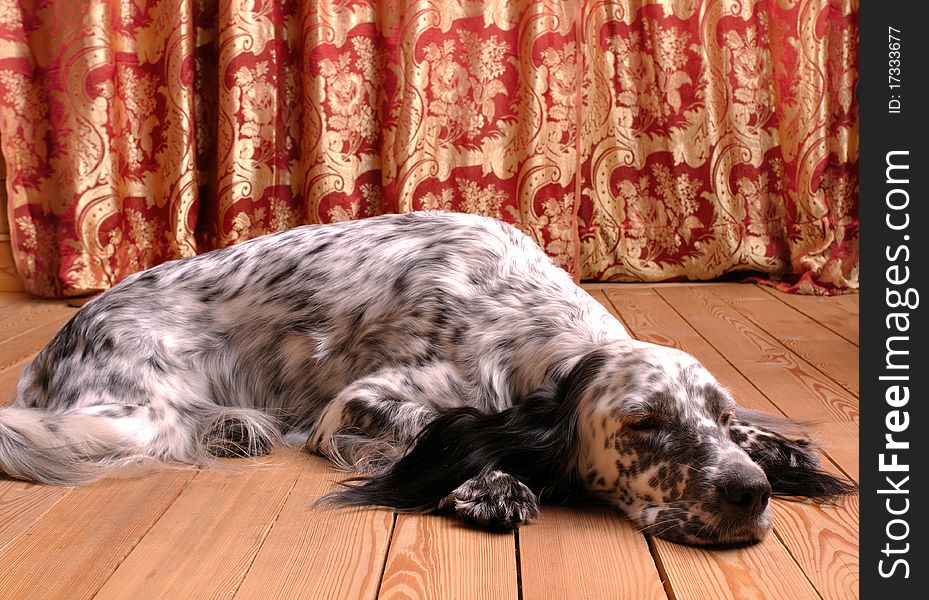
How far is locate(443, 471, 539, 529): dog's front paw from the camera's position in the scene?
168 cm

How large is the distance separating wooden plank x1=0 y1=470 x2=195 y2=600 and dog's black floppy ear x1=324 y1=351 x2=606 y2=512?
0.35m

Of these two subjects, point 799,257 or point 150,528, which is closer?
point 150,528

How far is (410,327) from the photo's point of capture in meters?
2.20

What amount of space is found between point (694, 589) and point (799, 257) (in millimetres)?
3262

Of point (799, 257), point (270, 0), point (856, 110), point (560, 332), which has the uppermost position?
point (270, 0)

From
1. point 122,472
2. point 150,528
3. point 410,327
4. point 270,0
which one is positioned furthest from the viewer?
point 270,0

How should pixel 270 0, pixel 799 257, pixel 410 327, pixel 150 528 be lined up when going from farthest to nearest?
pixel 799 257 < pixel 270 0 < pixel 410 327 < pixel 150 528

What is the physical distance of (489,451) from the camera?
181 centimetres

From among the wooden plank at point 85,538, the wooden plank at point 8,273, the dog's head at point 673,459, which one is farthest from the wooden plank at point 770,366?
the wooden plank at point 8,273

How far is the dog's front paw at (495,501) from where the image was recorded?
1.68 m

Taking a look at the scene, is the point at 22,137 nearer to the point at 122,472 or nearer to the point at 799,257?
the point at 122,472

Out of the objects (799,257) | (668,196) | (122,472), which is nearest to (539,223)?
(668,196)

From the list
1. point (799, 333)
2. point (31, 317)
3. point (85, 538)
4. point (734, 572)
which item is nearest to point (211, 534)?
point (85, 538)

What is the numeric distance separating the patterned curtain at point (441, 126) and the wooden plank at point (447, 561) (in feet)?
8.92
